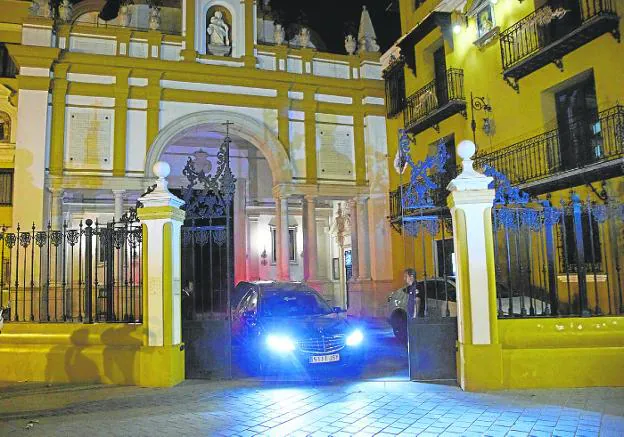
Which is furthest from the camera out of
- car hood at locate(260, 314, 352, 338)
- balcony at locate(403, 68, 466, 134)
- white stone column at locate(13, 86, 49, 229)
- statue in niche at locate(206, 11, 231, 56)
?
statue in niche at locate(206, 11, 231, 56)

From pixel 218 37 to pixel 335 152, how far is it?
537cm

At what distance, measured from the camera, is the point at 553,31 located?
12539 mm

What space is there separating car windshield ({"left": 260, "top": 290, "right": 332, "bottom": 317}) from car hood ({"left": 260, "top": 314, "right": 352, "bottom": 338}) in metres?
0.42

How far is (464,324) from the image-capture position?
24.2 feet

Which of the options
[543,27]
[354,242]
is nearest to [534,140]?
[543,27]

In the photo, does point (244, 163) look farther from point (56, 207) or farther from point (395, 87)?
point (56, 207)

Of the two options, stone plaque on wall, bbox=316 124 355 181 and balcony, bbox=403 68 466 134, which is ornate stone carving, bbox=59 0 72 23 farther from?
balcony, bbox=403 68 466 134

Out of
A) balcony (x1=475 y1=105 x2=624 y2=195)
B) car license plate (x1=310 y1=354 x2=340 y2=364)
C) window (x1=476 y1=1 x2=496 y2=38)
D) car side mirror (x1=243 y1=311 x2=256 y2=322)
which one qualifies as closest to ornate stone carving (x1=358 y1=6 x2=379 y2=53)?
window (x1=476 y1=1 x2=496 y2=38)

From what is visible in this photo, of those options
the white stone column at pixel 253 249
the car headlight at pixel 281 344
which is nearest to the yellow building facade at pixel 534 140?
the car headlight at pixel 281 344

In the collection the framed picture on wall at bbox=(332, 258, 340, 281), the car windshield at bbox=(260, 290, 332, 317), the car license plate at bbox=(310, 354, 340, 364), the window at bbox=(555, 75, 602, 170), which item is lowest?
the car license plate at bbox=(310, 354, 340, 364)

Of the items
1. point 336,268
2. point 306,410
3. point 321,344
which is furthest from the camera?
point 336,268

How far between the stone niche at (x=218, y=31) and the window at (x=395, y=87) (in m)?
5.45

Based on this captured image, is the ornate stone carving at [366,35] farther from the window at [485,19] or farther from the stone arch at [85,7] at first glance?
the stone arch at [85,7]

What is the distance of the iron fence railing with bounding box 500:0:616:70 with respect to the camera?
36.9ft
